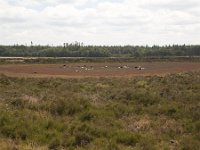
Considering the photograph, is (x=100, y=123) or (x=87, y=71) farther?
(x=87, y=71)

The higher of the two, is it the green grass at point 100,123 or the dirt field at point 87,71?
the green grass at point 100,123

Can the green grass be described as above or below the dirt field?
above

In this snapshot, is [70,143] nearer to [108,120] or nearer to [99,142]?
[99,142]

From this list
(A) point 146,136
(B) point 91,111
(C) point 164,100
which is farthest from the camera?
(C) point 164,100

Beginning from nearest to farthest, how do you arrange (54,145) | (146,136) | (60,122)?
1. (54,145)
2. (146,136)
3. (60,122)

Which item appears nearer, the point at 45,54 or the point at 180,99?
the point at 180,99

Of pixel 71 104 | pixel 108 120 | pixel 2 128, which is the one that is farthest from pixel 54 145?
pixel 71 104

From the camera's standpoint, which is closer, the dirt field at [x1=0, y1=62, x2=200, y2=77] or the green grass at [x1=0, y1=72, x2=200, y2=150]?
the green grass at [x1=0, y1=72, x2=200, y2=150]

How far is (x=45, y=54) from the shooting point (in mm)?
154875

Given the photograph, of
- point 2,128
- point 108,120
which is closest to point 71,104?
point 108,120

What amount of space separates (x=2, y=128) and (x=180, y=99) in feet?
35.8

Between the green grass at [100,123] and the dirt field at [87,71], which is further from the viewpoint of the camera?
the dirt field at [87,71]

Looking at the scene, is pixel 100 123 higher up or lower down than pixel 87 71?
higher up

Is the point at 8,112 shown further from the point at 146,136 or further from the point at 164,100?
the point at 164,100
